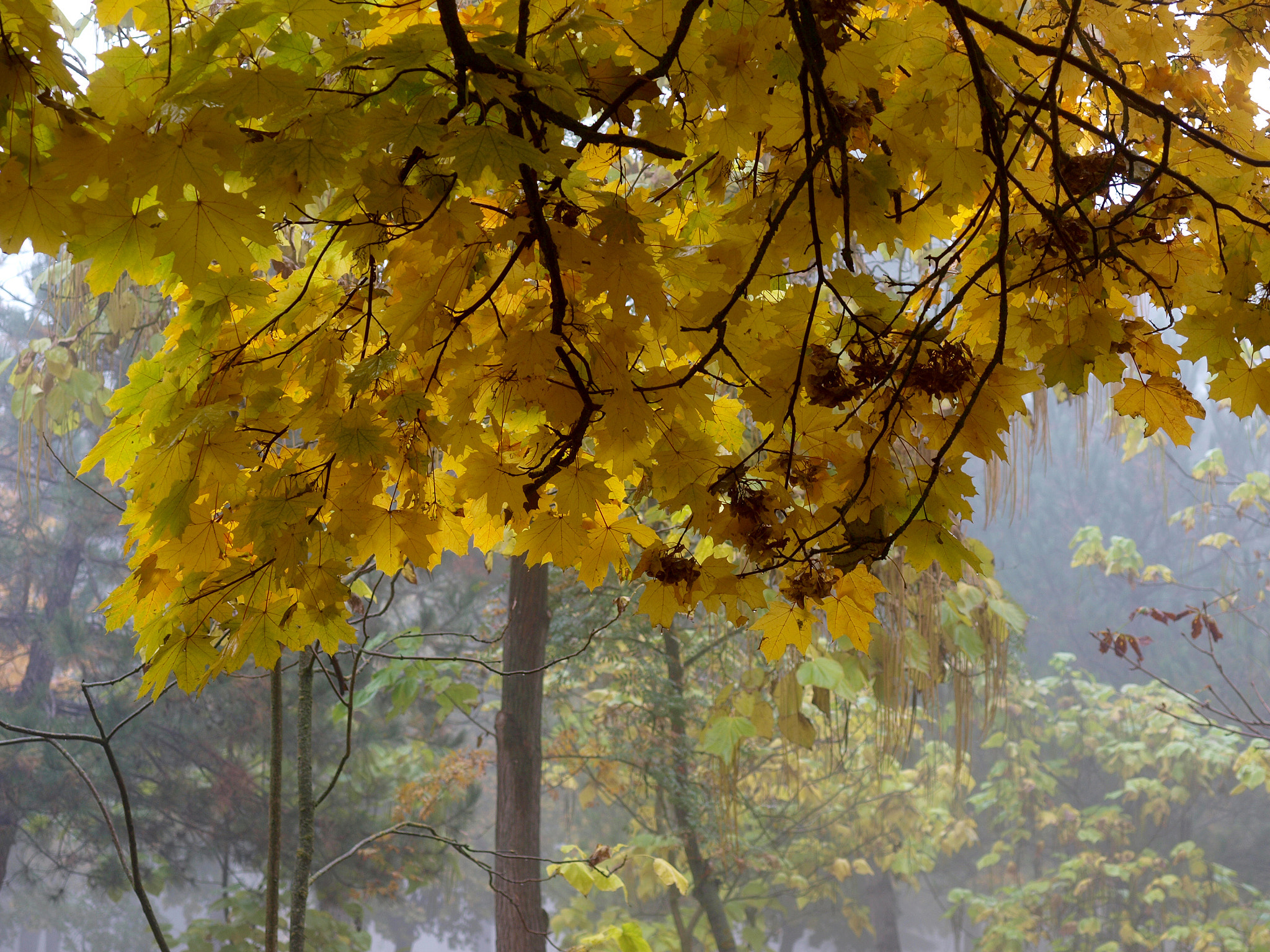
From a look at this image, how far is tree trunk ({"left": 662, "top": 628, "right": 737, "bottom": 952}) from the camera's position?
3.28 meters

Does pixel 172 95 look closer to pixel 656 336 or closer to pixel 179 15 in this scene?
pixel 179 15

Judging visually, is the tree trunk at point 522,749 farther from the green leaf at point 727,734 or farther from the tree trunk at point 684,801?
the tree trunk at point 684,801

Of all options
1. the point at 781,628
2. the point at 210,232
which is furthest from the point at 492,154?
the point at 781,628

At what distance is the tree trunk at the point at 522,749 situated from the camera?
6.66 feet

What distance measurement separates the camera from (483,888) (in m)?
8.19

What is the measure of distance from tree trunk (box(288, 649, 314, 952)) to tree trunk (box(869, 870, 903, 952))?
7.29 m

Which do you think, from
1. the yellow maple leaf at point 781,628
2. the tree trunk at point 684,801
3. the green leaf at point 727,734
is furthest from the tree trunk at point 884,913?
the yellow maple leaf at point 781,628

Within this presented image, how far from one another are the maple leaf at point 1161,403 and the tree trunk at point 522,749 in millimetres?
1432

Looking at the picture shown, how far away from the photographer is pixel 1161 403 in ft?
2.65

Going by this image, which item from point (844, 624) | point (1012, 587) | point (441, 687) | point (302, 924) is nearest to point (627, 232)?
point (844, 624)

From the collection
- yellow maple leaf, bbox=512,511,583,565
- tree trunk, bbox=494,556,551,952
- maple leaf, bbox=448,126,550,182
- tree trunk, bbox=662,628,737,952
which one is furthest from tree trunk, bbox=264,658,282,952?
tree trunk, bbox=662,628,737,952

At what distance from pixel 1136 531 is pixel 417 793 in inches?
346

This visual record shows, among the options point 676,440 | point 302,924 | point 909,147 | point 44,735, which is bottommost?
point 302,924

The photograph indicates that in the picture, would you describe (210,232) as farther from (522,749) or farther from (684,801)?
(684,801)
